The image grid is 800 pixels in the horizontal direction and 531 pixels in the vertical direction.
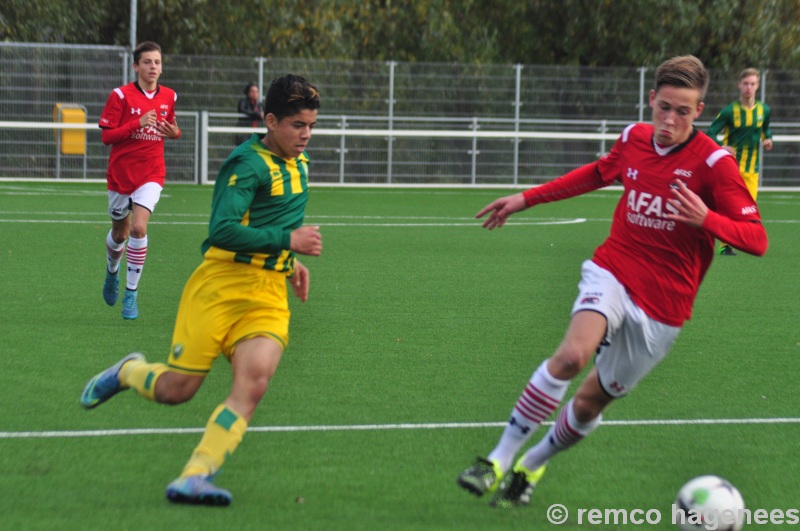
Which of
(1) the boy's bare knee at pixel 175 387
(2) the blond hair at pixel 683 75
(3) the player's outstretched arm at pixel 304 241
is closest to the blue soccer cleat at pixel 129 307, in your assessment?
(1) the boy's bare knee at pixel 175 387

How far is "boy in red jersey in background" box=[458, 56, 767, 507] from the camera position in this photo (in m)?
4.80

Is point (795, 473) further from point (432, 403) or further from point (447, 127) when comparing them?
point (447, 127)

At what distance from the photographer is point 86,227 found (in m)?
16.4

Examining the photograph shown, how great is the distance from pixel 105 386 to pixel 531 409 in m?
1.99

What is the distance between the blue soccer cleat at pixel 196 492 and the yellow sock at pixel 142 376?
20.8 inches

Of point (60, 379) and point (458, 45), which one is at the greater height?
point (458, 45)

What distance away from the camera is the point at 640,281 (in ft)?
16.2

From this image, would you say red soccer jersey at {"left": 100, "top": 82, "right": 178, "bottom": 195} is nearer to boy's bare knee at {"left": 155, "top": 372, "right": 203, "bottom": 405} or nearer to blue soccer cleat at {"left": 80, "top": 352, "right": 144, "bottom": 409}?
blue soccer cleat at {"left": 80, "top": 352, "right": 144, "bottom": 409}

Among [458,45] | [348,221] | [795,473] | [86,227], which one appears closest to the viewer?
[795,473]

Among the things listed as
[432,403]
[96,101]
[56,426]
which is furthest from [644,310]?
[96,101]

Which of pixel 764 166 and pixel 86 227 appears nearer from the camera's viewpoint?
pixel 86 227

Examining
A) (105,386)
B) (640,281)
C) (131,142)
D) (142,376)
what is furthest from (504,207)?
(131,142)

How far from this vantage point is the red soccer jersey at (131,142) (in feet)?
32.8

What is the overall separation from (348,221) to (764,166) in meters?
14.2
